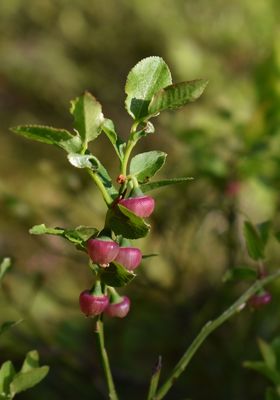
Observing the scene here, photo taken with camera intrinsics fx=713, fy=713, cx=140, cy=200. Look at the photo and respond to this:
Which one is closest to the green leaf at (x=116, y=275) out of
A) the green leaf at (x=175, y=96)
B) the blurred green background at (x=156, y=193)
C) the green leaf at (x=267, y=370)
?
the green leaf at (x=175, y=96)

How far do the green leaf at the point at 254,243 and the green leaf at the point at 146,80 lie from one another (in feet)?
0.64

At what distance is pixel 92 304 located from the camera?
565 mm

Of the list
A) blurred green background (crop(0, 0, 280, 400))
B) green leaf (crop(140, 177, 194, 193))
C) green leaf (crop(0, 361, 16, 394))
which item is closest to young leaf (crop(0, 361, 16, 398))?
green leaf (crop(0, 361, 16, 394))

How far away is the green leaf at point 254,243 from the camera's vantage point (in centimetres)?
69

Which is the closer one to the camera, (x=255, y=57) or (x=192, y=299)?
(x=192, y=299)

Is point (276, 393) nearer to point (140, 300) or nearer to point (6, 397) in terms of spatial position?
point (6, 397)

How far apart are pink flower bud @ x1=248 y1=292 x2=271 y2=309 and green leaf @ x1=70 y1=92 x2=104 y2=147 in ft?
0.86

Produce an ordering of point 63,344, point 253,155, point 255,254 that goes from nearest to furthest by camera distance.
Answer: point 255,254 → point 253,155 → point 63,344

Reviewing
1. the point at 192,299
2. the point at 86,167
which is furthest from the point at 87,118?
the point at 192,299

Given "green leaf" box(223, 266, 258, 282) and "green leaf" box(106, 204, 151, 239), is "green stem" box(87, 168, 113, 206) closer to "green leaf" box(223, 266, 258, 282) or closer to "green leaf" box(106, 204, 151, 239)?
"green leaf" box(106, 204, 151, 239)

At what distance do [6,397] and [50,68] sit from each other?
237 centimetres

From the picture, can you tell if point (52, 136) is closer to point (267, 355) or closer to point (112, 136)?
point (112, 136)

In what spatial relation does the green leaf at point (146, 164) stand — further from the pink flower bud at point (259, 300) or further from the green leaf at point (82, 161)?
the pink flower bud at point (259, 300)

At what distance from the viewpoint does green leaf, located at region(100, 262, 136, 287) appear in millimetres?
540
